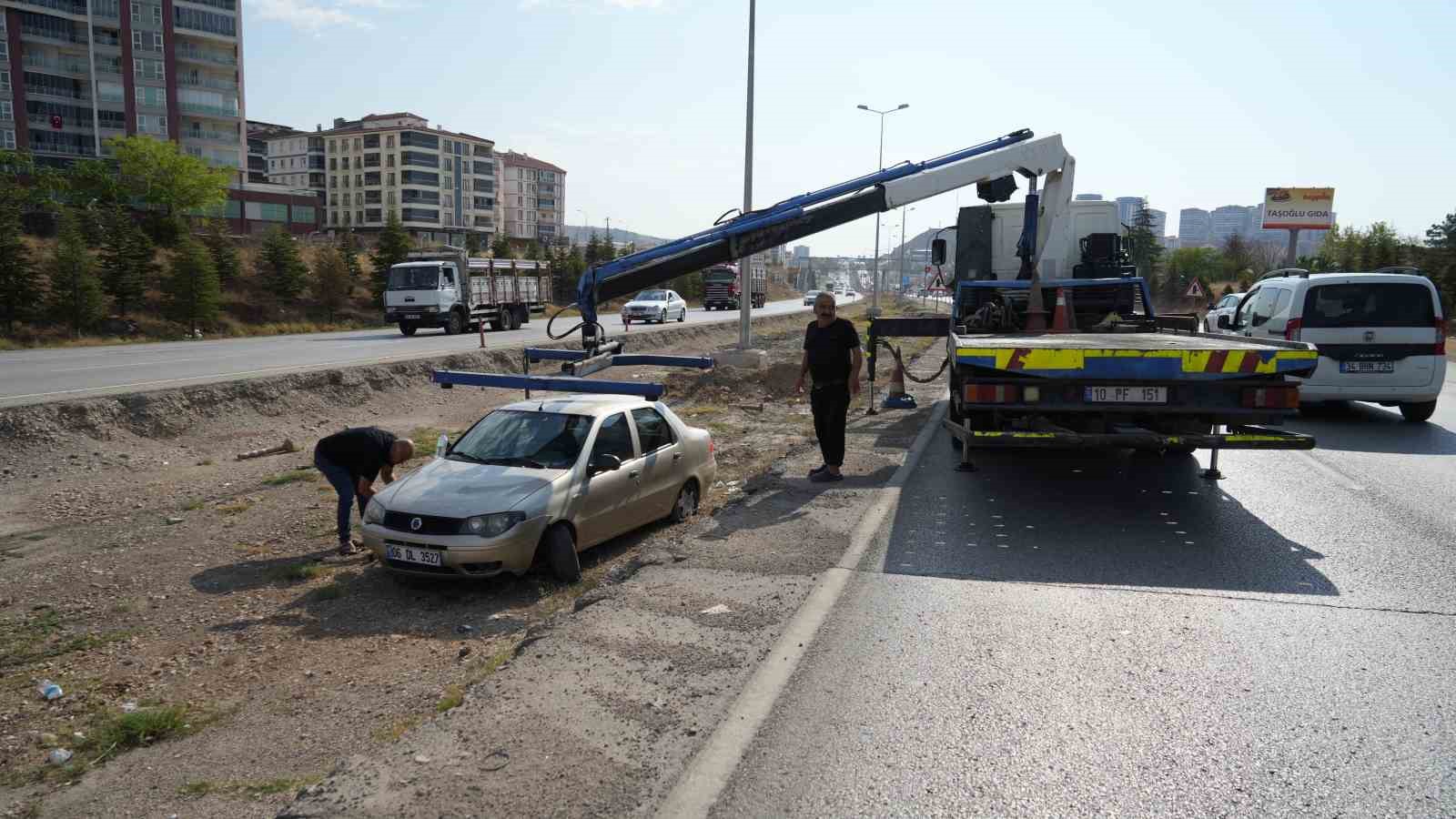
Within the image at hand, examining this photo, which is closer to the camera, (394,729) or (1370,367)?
(394,729)

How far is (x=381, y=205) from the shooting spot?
109 metres

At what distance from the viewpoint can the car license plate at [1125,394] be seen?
7.59 m

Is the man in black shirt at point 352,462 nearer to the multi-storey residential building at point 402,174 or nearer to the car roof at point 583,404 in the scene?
the car roof at point 583,404

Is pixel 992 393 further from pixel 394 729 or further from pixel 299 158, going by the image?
pixel 299 158

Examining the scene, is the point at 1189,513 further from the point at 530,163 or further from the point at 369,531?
the point at 530,163

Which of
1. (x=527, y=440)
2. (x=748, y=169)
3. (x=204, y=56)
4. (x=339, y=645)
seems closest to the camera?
(x=339, y=645)

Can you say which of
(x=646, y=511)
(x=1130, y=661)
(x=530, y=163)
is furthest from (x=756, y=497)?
(x=530, y=163)

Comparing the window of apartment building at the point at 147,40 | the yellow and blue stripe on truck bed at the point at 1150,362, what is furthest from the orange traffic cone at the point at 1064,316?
the window of apartment building at the point at 147,40

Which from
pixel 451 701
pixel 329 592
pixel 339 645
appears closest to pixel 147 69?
pixel 329 592

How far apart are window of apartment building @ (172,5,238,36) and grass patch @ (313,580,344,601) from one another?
252 feet

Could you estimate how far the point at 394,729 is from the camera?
15.3 ft

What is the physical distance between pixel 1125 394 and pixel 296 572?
6.75 m

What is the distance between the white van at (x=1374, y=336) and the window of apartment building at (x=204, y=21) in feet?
254

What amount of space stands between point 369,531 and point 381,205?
110903mm
